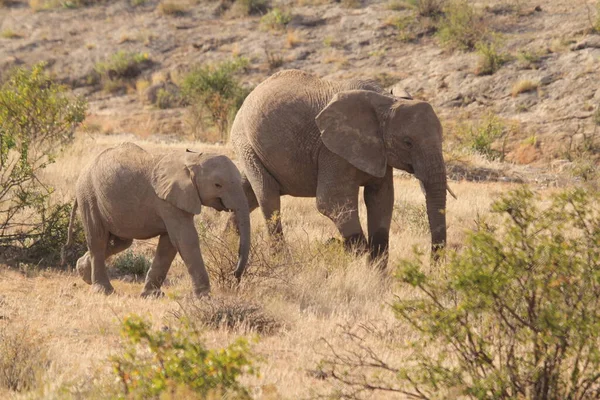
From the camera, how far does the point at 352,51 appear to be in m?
33.5

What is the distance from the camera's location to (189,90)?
90.8 feet

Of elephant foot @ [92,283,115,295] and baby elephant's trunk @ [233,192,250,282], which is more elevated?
baby elephant's trunk @ [233,192,250,282]

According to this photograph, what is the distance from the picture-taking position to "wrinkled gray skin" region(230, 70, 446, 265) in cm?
1007

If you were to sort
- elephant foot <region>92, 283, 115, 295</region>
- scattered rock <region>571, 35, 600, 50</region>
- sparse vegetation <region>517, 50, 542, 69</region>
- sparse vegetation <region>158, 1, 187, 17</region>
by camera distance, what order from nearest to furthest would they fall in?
elephant foot <region>92, 283, 115, 295</region>, scattered rock <region>571, 35, 600, 50</region>, sparse vegetation <region>517, 50, 542, 69</region>, sparse vegetation <region>158, 1, 187, 17</region>

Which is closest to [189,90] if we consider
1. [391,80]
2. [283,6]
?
[391,80]

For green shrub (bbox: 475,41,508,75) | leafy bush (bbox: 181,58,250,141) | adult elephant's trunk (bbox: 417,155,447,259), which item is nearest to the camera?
adult elephant's trunk (bbox: 417,155,447,259)

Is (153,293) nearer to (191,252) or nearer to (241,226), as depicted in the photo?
(191,252)

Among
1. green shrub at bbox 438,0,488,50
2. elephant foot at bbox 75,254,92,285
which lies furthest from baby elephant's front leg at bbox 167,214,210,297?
green shrub at bbox 438,0,488,50

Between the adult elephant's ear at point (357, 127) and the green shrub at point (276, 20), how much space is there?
1049 inches

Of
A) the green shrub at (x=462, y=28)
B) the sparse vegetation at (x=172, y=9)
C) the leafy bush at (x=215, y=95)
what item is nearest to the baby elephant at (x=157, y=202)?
the leafy bush at (x=215, y=95)

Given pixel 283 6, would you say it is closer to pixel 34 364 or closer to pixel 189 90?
pixel 189 90

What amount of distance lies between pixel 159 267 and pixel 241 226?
1.29m

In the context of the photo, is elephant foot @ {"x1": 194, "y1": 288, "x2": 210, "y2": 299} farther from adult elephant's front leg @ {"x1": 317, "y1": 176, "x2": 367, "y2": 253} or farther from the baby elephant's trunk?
adult elephant's front leg @ {"x1": 317, "y1": 176, "x2": 367, "y2": 253}

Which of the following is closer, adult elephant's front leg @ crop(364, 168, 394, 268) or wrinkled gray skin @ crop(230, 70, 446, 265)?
wrinkled gray skin @ crop(230, 70, 446, 265)
